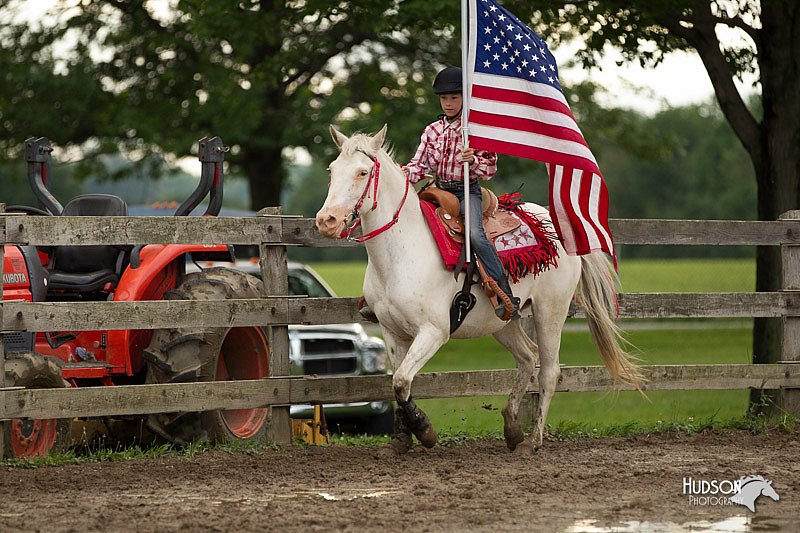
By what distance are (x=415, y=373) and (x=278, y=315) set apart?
129 centimetres

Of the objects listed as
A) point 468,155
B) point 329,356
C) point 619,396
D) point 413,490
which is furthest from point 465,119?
point 619,396

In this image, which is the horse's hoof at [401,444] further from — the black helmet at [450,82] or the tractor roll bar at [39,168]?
the tractor roll bar at [39,168]

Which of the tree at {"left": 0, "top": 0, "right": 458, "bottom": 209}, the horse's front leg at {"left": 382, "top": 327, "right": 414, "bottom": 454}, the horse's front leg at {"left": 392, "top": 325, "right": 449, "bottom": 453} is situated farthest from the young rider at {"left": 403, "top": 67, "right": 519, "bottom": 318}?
the tree at {"left": 0, "top": 0, "right": 458, "bottom": 209}

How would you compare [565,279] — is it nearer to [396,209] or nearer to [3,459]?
[396,209]

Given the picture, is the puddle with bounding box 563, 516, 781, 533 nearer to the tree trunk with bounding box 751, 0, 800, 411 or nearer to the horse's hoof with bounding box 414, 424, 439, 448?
the horse's hoof with bounding box 414, 424, 439, 448

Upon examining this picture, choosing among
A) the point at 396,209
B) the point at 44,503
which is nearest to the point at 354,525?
the point at 44,503

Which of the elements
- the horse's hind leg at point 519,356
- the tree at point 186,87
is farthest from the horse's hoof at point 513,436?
the tree at point 186,87

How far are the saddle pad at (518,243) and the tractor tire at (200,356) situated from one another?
180cm

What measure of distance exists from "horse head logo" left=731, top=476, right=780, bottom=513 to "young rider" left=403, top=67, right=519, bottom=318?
1.98 metres

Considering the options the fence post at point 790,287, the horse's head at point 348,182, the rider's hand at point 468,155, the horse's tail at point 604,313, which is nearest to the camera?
the horse's head at point 348,182

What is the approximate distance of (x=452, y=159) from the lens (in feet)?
25.9

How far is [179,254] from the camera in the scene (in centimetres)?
863

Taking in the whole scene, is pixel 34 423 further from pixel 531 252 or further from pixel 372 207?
pixel 531 252

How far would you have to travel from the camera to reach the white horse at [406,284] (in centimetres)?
720
